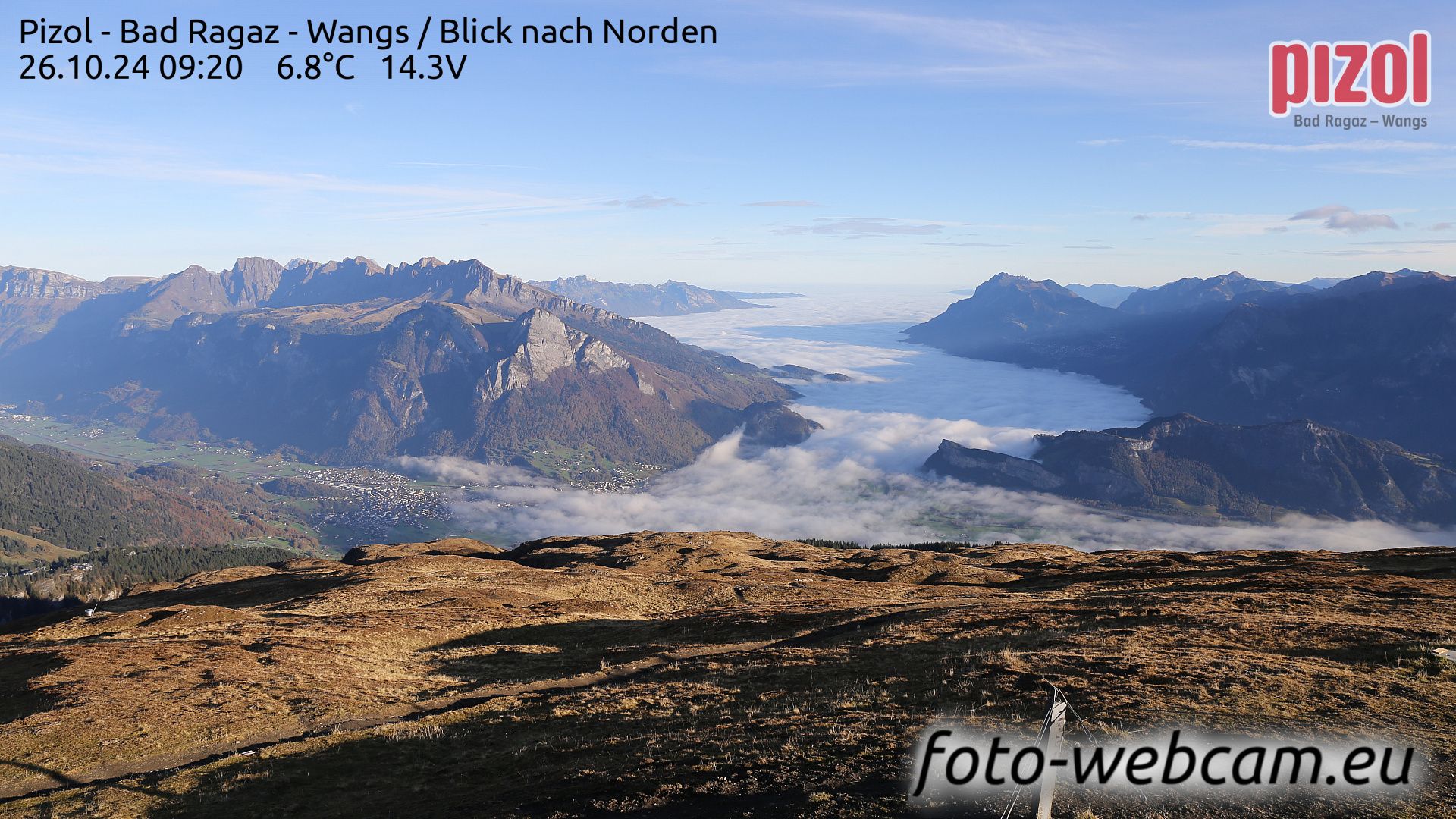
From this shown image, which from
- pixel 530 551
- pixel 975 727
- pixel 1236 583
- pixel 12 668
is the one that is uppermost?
pixel 975 727

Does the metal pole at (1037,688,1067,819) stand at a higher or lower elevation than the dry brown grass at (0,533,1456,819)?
higher

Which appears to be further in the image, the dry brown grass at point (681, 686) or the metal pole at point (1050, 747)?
the dry brown grass at point (681, 686)

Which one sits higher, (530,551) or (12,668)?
(12,668)

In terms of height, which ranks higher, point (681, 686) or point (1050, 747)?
point (1050, 747)

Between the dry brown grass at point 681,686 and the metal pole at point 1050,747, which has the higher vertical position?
the metal pole at point 1050,747

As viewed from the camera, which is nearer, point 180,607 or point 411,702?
point 411,702

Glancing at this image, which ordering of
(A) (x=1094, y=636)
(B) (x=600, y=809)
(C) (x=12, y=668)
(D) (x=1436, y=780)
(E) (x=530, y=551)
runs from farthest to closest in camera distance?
1. (E) (x=530, y=551)
2. (C) (x=12, y=668)
3. (A) (x=1094, y=636)
4. (B) (x=600, y=809)
5. (D) (x=1436, y=780)

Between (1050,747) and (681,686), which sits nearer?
(1050,747)

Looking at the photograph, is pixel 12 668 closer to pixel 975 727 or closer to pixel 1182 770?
pixel 975 727

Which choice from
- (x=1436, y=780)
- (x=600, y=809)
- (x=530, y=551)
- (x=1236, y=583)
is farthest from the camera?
(x=530, y=551)

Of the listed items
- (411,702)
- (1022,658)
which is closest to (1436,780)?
(1022,658)

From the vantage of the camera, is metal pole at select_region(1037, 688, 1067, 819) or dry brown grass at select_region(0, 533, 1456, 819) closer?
metal pole at select_region(1037, 688, 1067, 819)
